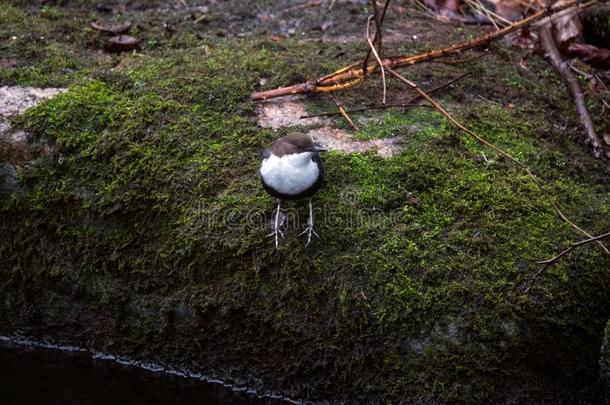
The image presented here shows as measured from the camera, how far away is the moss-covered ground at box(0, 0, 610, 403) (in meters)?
3.53

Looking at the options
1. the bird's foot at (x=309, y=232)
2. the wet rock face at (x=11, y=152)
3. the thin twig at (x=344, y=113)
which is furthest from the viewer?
the thin twig at (x=344, y=113)

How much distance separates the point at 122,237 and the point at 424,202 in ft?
6.16

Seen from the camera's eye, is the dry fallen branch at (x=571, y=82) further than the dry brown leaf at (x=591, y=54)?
No

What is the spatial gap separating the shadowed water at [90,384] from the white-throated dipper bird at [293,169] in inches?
38.8

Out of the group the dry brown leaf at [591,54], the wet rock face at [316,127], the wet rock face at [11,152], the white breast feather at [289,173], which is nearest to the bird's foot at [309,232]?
the white breast feather at [289,173]

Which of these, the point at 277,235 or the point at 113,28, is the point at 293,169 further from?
the point at 113,28

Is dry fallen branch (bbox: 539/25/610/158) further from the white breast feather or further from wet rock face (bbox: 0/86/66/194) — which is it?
wet rock face (bbox: 0/86/66/194)

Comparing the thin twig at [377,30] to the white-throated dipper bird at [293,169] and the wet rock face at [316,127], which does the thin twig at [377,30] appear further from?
the white-throated dipper bird at [293,169]

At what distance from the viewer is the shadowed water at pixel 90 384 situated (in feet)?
12.6

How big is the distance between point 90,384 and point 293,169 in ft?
5.81

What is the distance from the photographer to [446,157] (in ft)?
14.1

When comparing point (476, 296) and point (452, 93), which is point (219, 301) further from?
point (452, 93)

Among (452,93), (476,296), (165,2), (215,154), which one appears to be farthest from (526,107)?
(165,2)

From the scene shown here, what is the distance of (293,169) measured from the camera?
11.8 feet
